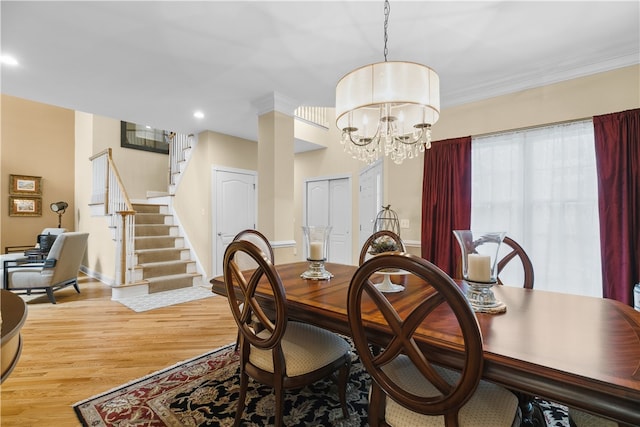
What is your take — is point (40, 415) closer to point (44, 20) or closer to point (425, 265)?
point (425, 265)

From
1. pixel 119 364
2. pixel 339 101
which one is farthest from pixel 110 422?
pixel 339 101

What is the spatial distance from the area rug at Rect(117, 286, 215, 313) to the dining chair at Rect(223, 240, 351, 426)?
2857mm

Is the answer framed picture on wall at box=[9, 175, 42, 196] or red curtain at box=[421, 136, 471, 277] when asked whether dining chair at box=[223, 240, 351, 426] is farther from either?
framed picture on wall at box=[9, 175, 42, 196]

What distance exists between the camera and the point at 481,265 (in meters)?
1.23

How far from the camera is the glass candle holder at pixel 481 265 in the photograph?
123cm

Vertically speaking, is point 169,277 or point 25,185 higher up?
point 25,185

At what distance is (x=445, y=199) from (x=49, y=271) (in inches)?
200

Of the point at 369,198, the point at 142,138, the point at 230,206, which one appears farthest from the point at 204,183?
the point at 142,138

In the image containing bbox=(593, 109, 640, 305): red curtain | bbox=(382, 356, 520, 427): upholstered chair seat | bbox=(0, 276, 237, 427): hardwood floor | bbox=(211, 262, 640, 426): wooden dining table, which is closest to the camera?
bbox=(211, 262, 640, 426): wooden dining table

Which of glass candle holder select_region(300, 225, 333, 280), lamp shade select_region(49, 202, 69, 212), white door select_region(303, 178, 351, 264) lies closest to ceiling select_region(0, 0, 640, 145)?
glass candle holder select_region(300, 225, 333, 280)

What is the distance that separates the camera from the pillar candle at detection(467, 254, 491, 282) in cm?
122

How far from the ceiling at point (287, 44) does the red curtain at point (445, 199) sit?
0.58m

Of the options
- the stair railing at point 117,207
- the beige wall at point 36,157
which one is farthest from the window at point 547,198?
the beige wall at point 36,157

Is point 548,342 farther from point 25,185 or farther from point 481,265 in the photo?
point 25,185
